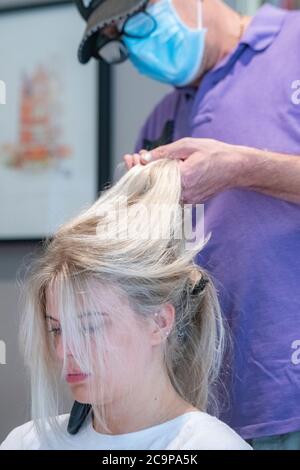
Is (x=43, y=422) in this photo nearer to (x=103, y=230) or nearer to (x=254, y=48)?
(x=103, y=230)

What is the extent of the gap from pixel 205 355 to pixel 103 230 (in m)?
0.23

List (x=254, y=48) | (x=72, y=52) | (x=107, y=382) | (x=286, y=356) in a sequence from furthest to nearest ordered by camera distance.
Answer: (x=72, y=52), (x=254, y=48), (x=286, y=356), (x=107, y=382)

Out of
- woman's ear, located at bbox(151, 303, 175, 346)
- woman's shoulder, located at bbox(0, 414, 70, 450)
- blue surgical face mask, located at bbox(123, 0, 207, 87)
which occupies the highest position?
blue surgical face mask, located at bbox(123, 0, 207, 87)

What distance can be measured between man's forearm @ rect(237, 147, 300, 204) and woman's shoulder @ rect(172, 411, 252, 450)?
0.32m

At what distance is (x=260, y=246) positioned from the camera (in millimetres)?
904

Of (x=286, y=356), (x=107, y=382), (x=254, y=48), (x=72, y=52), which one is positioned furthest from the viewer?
(x=72, y=52)

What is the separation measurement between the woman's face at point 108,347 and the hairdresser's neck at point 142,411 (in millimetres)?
15

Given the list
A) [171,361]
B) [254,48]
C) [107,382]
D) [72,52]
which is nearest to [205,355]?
[171,361]

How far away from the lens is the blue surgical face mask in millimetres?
1034

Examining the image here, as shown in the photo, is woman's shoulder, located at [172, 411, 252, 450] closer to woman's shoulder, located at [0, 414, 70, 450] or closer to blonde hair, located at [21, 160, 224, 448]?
blonde hair, located at [21, 160, 224, 448]

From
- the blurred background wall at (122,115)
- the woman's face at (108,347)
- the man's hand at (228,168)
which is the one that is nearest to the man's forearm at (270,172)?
the man's hand at (228,168)

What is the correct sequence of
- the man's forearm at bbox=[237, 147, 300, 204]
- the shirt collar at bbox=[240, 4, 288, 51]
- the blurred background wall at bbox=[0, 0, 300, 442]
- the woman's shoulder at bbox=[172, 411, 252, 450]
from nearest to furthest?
the woman's shoulder at bbox=[172, 411, 252, 450], the man's forearm at bbox=[237, 147, 300, 204], the shirt collar at bbox=[240, 4, 288, 51], the blurred background wall at bbox=[0, 0, 300, 442]

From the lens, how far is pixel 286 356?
88 centimetres

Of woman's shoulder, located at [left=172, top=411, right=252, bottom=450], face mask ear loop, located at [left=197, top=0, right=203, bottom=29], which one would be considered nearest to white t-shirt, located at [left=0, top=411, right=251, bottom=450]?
woman's shoulder, located at [left=172, top=411, right=252, bottom=450]
